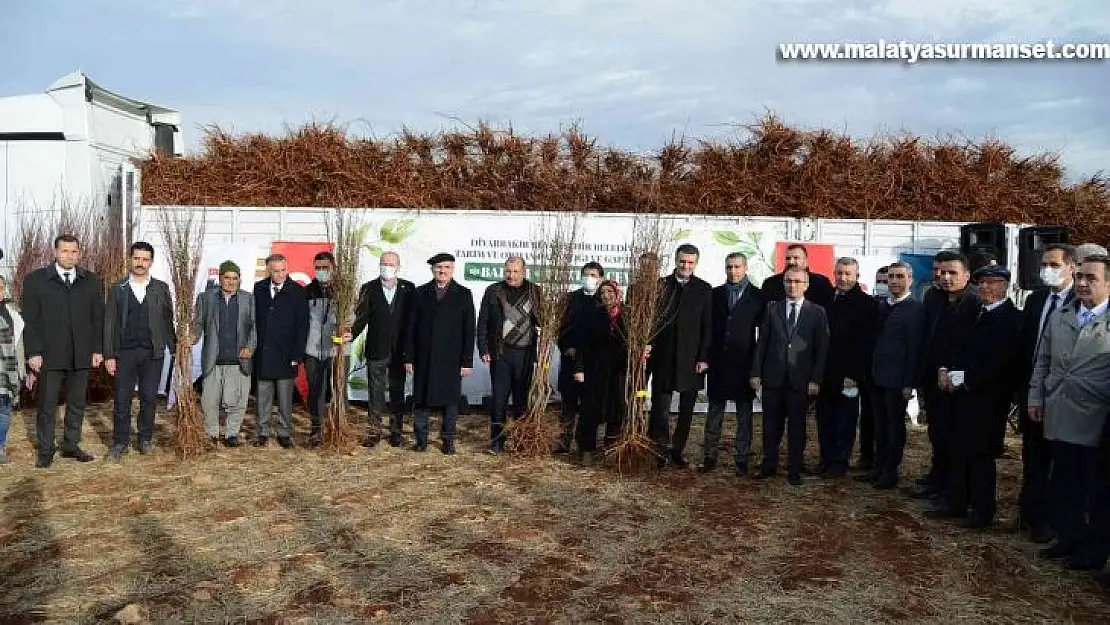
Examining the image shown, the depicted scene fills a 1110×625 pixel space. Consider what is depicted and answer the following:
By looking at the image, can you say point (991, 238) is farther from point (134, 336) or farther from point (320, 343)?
point (134, 336)

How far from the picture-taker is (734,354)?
629 cm

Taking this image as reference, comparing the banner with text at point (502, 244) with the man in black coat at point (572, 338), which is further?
the banner with text at point (502, 244)

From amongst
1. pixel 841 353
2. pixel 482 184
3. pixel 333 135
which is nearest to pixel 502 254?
pixel 482 184

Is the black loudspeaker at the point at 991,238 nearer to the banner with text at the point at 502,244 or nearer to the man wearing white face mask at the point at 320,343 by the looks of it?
the banner with text at the point at 502,244

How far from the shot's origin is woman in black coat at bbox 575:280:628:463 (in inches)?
257

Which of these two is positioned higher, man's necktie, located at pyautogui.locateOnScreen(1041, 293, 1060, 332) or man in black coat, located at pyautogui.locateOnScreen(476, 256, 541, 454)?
man's necktie, located at pyautogui.locateOnScreen(1041, 293, 1060, 332)

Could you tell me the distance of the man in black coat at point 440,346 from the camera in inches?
265

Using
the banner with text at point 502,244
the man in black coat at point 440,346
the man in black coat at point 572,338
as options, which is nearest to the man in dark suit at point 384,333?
the man in black coat at point 440,346

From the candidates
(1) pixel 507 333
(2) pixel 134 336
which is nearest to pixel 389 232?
(1) pixel 507 333

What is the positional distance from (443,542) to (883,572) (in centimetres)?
224

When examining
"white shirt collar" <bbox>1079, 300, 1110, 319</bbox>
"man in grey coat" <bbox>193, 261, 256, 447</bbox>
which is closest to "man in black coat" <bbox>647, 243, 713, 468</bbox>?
"white shirt collar" <bbox>1079, 300, 1110, 319</bbox>

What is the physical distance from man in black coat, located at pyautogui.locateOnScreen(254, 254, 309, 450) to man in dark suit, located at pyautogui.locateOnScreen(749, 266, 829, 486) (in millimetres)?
3602

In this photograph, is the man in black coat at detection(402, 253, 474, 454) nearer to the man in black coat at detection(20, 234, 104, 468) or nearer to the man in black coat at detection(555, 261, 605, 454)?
the man in black coat at detection(555, 261, 605, 454)

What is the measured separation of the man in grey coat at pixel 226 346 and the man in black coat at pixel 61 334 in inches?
30.3
